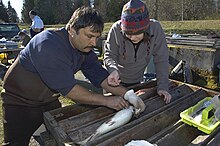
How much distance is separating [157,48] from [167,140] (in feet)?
4.27

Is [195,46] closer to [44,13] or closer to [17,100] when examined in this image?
[17,100]

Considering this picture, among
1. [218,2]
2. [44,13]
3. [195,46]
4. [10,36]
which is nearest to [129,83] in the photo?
[195,46]

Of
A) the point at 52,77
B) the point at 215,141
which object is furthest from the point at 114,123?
the point at 215,141

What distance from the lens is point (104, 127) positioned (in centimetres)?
167

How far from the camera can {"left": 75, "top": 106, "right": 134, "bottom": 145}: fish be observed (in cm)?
161

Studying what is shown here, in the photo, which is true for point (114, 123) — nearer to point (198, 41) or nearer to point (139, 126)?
point (139, 126)

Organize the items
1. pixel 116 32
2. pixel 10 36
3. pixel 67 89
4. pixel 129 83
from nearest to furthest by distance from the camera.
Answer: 1. pixel 67 89
2. pixel 116 32
3. pixel 129 83
4. pixel 10 36

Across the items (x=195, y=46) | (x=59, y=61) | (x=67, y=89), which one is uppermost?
(x=59, y=61)

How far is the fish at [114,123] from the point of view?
1.61m

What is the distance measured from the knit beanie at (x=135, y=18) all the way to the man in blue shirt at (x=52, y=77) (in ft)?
1.32

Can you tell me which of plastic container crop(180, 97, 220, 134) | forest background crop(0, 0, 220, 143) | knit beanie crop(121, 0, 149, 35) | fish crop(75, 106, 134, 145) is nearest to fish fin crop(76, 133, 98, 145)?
fish crop(75, 106, 134, 145)

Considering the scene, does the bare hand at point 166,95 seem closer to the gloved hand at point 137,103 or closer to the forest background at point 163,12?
the gloved hand at point 137,103

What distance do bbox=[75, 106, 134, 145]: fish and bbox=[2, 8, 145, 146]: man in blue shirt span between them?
147 millimetres

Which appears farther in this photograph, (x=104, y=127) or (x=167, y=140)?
(x=104, y=127)
